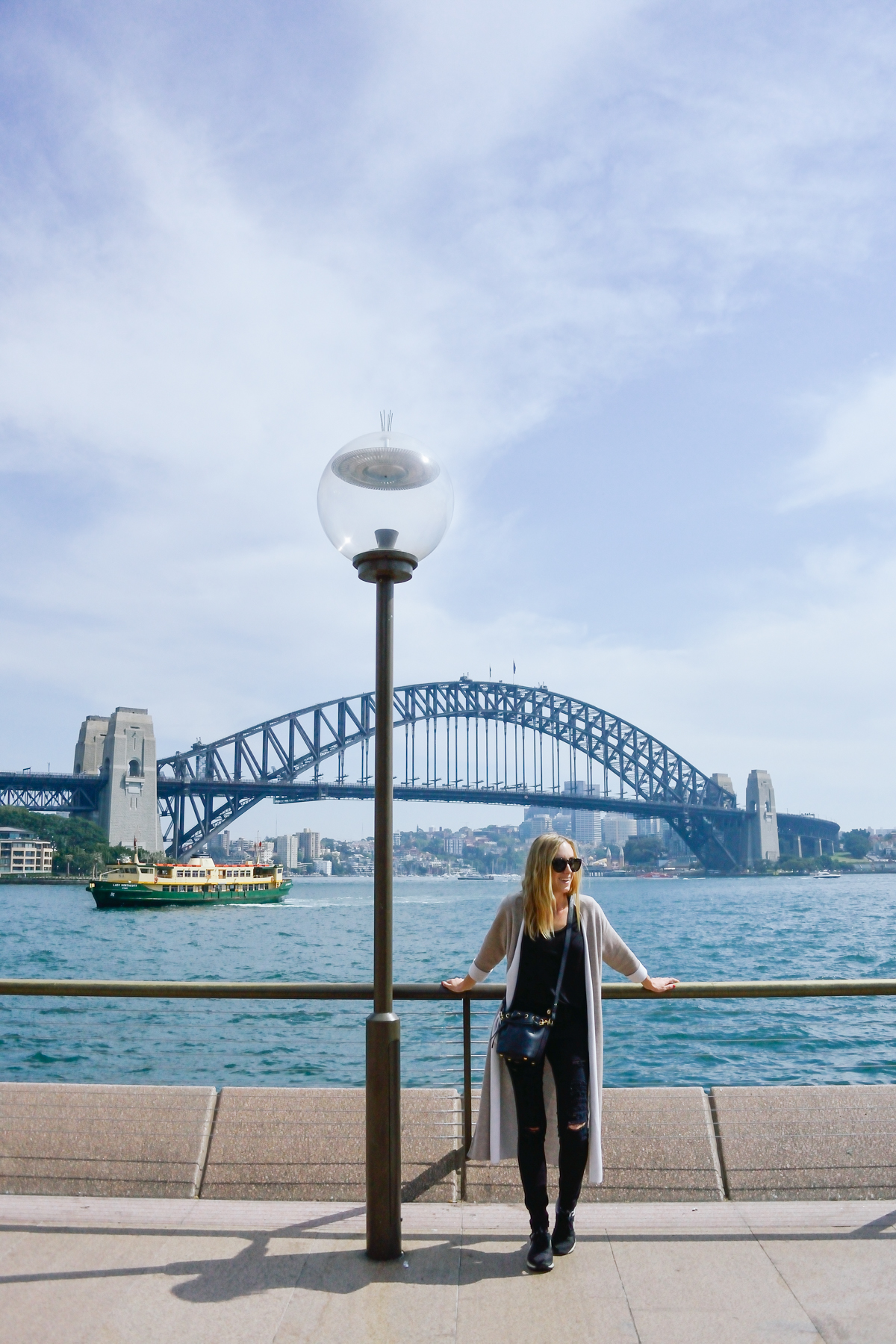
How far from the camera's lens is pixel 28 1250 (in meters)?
3.09

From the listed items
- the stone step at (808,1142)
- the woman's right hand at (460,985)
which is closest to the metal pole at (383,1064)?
the woman's right hand at (460,985)

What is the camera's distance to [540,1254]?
2961 millimetres

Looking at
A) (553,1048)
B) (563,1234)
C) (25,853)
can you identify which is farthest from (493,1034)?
(25,853)

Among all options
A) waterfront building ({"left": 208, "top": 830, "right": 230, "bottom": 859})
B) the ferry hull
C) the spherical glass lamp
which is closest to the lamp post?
the spherical glass lamp

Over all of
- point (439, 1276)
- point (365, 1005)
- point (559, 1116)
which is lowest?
point (365, 1005)

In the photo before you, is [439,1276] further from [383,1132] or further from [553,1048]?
[553,1048]

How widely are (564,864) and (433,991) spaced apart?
0.76 meters

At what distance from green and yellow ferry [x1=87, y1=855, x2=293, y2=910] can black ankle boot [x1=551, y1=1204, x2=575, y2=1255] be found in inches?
Answer: 1877

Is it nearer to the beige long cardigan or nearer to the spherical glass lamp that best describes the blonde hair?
the beige long cardigan

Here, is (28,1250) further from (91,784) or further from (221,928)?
(91,784)

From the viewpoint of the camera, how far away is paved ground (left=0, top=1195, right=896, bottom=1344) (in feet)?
8.57

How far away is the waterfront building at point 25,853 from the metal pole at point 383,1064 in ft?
256

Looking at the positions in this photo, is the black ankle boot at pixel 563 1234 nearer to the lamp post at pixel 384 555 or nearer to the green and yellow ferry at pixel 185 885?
the lamp post at pixel 384 555

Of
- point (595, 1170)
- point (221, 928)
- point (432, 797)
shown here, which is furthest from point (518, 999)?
point (432, 797)
